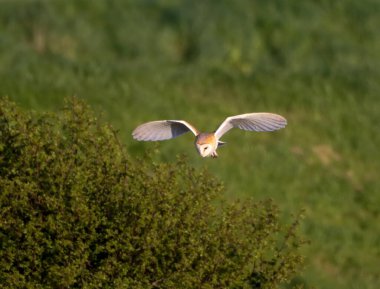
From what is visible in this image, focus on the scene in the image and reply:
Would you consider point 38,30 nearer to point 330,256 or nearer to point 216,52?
point 216,52

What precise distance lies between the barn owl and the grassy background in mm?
21206

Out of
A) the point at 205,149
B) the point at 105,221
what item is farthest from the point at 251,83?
the point at 205,149

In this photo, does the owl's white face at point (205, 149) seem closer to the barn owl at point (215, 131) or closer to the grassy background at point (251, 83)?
the barn owl at point (215, 131)

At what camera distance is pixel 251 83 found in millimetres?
63125

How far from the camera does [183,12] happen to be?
239ft

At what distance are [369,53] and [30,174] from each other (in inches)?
1828

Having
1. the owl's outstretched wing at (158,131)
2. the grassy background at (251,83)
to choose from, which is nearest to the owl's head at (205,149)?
the owl's outstretched wing at (158,131)

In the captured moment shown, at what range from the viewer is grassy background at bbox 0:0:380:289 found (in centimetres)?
5519

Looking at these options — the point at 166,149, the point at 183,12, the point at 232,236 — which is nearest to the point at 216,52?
the point at 183,12

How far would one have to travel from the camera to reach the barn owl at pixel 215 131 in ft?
79.7

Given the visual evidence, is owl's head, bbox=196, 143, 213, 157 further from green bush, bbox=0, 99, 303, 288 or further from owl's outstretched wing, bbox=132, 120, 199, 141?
green bush, bbox=0, 99, 303, 288

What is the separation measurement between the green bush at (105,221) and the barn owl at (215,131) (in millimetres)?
3638

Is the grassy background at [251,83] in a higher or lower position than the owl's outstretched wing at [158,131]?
higher

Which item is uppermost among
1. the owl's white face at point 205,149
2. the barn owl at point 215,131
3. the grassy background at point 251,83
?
the grassy background at point 251,83
